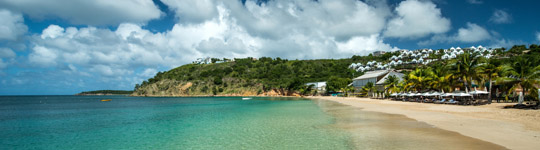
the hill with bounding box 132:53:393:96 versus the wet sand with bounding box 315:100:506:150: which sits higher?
the hill with bounding box 132:53:393:96

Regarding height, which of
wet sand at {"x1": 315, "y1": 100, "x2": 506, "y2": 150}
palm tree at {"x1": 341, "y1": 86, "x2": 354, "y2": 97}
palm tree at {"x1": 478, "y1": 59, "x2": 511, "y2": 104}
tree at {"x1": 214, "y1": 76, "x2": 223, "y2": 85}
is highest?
tree at {"x1": 214, "y1": 76, "x2": 223, "y2": 85}

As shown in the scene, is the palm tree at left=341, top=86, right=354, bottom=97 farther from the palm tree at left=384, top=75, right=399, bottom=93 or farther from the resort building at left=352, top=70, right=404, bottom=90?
the palm tree at left=384, top=75, right=399, bottom=93

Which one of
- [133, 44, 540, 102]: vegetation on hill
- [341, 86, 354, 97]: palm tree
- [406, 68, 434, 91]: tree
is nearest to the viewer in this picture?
[406, 68, 434, 91]: tree

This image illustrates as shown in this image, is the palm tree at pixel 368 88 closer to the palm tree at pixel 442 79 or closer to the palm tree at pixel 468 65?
the palm tree at pixel 442 79

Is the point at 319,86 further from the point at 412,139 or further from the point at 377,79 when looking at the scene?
the point at 412,139

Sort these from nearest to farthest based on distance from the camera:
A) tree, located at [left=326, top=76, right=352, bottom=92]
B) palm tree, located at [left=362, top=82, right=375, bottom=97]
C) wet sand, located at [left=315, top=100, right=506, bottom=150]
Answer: wet sand, located at [left=315, top=100, right=506, bottom=150] < palm tree, located at [left=362, top=82, right=375, bottom=97] < tree, located at [left=326, top=76, right=352, bottom=92]

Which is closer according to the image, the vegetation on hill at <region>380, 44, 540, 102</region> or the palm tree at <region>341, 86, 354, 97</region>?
the vegetation on hill at <region>380, 44, 540, 102</region>

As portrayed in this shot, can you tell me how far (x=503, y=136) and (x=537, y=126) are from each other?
3.66 metres

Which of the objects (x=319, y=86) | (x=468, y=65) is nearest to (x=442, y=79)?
(x=468, y=65)

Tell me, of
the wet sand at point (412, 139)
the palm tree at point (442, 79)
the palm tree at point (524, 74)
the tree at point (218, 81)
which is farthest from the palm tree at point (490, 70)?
the tree at point (218, 81)

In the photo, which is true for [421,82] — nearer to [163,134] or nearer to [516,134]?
[516,134]

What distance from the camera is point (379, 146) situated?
1037 centimetres

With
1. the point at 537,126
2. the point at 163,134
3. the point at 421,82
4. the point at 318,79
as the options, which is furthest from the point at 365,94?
the point at 163,134

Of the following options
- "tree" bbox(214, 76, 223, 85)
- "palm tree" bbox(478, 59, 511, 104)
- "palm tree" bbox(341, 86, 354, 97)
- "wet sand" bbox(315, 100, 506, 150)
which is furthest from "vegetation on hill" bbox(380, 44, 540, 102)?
"tree" bbox(214, 76, 223, 85)
